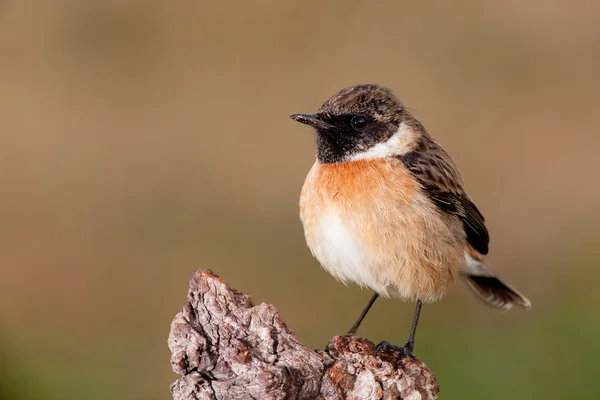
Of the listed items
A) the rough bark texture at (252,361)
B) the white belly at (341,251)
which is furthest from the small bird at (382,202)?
the rough bark texture at (252,361)

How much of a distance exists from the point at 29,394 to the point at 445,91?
619 centimetres

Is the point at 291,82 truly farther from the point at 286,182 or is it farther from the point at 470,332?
the point at 470,332

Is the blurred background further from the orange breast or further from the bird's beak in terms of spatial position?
the bird's beak

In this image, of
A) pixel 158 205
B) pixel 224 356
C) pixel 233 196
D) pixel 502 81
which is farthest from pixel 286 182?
pixel 224 356

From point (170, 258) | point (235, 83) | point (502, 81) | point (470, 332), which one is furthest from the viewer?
point (235, 83)

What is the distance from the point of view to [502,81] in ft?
36.4

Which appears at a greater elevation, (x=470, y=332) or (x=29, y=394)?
(x=470, y=332)

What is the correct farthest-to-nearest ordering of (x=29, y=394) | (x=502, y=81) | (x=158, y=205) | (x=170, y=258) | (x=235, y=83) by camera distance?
(x=235, y=83) < (x=502, y=81) < (x=158, y=205) < (x=170, y=258) < (x=29, y=394)

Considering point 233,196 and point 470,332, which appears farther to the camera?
point 233,196

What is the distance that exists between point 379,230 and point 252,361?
163 cm

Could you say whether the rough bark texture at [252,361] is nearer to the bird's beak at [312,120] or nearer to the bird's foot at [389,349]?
the bird's foot at [389,349]

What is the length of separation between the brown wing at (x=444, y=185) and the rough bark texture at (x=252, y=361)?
154 cm

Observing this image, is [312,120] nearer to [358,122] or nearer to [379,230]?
[358,122]

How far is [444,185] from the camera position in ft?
17.9
